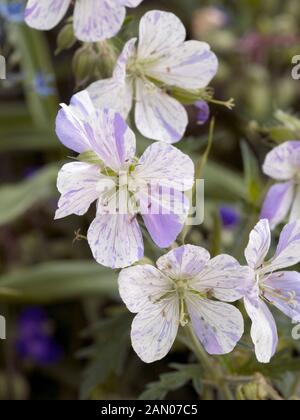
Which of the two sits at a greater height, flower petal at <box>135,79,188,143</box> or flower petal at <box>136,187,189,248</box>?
flower petal at <box>135,79,188,143</box>

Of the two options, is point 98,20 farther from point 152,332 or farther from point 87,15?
point 152,332

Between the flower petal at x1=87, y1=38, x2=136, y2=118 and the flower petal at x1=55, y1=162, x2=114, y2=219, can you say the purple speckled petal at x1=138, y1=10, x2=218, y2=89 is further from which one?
the flower petal at x1=55, y1=162, x2=114, y2=219

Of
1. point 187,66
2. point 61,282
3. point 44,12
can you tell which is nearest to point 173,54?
point 187,66

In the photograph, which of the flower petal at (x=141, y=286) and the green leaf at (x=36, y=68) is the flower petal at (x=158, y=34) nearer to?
the flower petal at (x=141, y=286)

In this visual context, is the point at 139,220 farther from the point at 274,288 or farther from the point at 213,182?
the point at 213,182

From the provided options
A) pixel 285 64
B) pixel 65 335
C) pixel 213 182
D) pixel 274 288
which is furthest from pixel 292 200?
pixel 285 64

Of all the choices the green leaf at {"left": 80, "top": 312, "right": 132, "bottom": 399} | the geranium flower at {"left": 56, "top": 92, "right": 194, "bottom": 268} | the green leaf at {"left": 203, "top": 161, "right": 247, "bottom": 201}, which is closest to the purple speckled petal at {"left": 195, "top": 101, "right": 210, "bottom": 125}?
the geranium flower at {"left": 56, "top": 92, "right": 194, "bottom": 268}

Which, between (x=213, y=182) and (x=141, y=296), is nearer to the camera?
(x=141, y=296)
